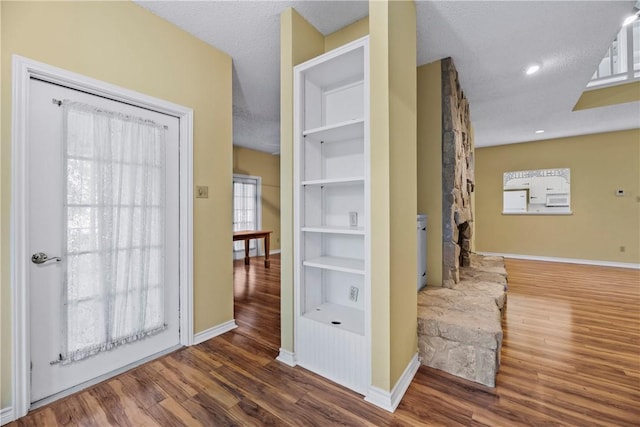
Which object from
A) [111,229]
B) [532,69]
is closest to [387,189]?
[111,229]

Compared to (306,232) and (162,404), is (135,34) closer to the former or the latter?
(306,232)

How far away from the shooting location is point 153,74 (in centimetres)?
208

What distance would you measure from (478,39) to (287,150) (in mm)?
2037

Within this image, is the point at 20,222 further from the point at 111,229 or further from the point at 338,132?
the point at 338,132

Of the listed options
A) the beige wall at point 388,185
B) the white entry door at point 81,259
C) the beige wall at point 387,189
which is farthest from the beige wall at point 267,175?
the beige wall at point 387,189

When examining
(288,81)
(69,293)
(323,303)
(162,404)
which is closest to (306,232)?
(323,303)

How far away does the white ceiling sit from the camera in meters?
2.04

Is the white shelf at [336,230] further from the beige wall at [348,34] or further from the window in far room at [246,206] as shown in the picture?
the window in far room at [246,206]

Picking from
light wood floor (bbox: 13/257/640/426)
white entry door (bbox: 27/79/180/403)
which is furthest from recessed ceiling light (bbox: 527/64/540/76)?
white entry door (bbox: 27/79/180/403)

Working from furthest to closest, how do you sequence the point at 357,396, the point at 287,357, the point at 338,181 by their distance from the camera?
the point at 287,357, the point at 338,181, the point at 357,396

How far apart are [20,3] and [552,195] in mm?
7906

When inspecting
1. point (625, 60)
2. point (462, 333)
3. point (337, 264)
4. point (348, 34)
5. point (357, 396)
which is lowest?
point (357, 396)

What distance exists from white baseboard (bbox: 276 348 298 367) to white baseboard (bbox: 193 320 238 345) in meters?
0.73

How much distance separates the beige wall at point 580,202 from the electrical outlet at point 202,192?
6451mm
